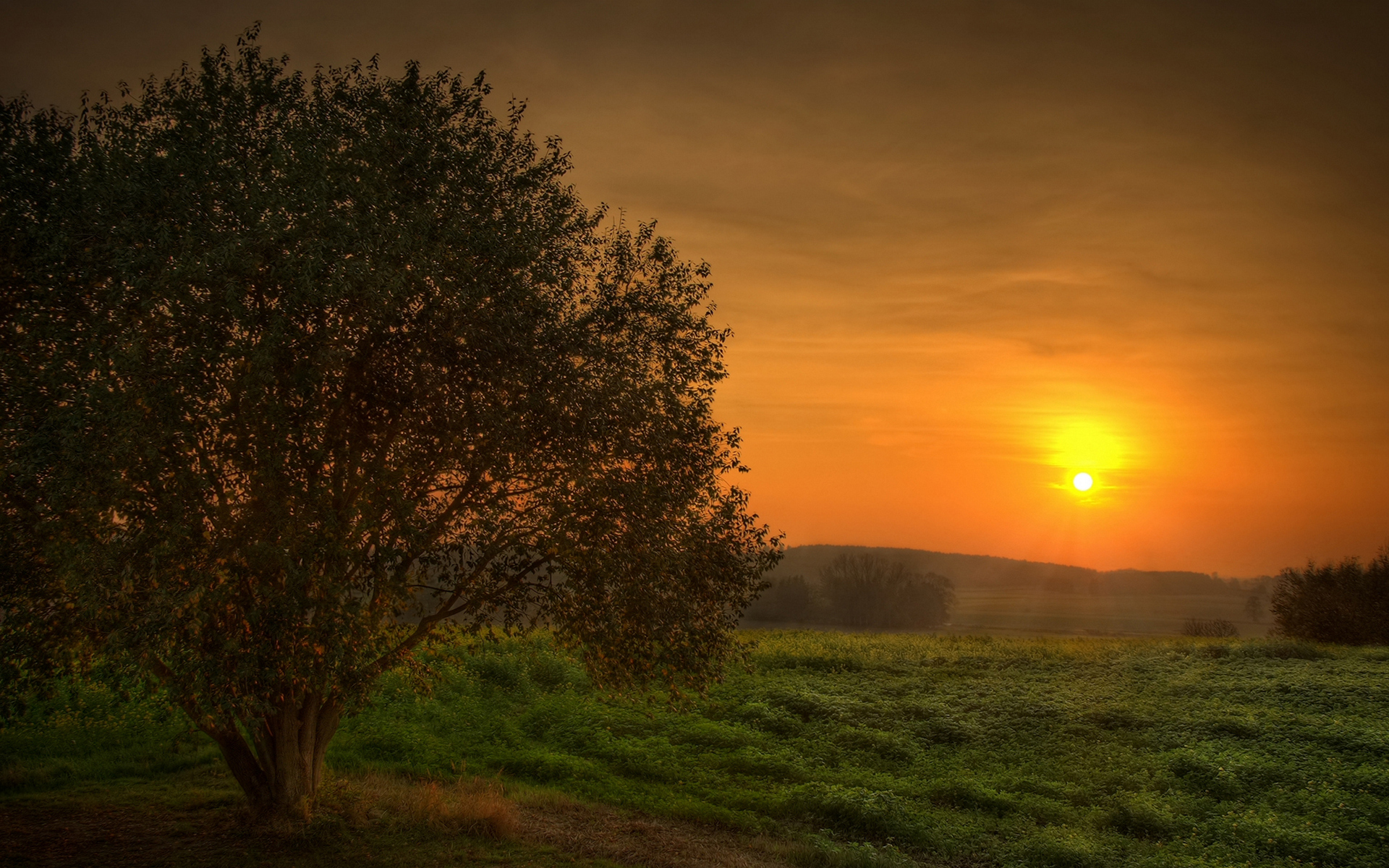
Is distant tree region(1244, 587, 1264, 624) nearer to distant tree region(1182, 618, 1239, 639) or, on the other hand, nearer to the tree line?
the tree line

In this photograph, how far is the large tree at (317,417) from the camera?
1128 cm

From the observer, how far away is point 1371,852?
18.4 metres

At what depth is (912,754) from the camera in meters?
25.8

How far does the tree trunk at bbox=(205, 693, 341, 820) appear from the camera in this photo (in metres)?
15.6

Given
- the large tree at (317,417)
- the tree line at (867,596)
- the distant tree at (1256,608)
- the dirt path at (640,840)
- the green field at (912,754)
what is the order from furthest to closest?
1. the distant tree at (1256,608)
2. the tree line at (867,596)
3. the green field at (912,754)
4. the dirt path at (640,840)
5. the large tree at (317,417)

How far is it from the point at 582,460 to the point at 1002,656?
3876cm

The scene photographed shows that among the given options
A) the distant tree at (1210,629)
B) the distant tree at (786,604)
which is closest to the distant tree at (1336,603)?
the distant tree at (1210,629)

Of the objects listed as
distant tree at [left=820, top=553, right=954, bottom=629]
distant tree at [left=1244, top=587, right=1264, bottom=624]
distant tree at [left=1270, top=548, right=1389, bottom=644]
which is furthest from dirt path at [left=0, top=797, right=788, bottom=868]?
distant tree at [left=1244, top=587, right=1264, bottom=624]

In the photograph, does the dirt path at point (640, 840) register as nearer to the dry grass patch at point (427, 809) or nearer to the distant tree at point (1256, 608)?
the dry grass patch at point (427, 809)

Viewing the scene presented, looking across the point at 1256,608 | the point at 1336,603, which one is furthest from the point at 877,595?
the point at 1256,608

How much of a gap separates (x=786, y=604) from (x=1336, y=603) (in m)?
65.8

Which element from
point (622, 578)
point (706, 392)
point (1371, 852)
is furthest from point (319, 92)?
point (1371, 852)

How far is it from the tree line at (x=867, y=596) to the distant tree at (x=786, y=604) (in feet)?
0.39

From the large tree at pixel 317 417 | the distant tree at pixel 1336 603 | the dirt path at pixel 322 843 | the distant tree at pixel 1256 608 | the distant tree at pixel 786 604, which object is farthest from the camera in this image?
the distant tree at pixel 1256 608
